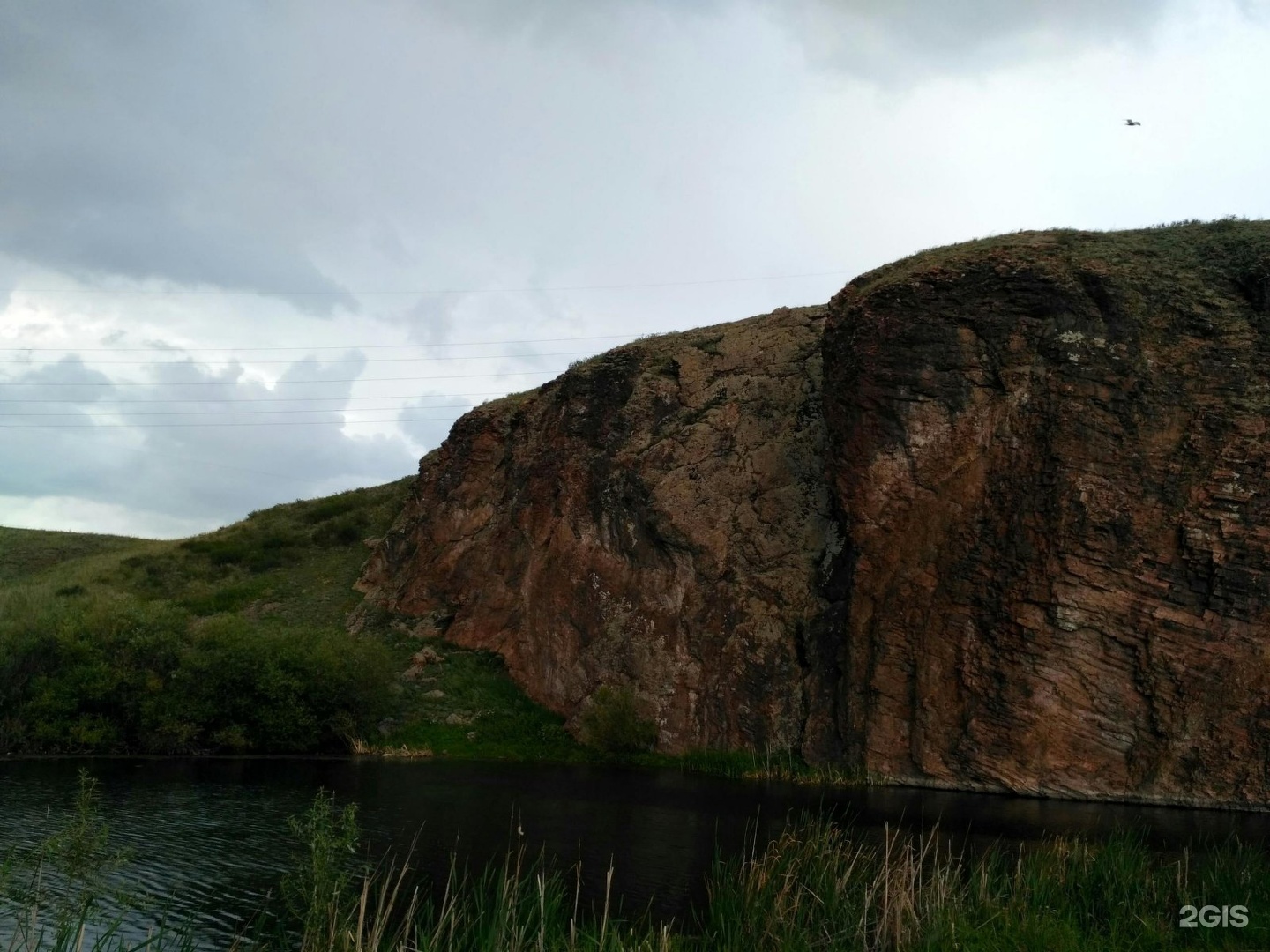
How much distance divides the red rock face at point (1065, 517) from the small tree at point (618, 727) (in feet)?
25.7

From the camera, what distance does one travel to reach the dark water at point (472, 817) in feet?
55.2

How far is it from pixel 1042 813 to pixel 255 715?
26082 millimetres

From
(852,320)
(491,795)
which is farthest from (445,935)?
(852,320)

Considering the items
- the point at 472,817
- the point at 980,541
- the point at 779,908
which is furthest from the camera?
the point at 980,541

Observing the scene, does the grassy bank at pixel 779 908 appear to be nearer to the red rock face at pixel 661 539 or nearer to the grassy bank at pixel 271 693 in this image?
the grassy bank at pixel 271 693

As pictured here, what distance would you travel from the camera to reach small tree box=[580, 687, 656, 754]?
118 feet

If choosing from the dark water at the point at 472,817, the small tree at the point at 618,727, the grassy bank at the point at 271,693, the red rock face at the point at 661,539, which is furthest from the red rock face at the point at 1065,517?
the small tree at the point at 618,727

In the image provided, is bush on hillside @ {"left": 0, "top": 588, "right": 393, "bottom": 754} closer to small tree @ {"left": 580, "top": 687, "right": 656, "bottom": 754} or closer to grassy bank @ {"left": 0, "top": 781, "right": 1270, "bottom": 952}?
small tree @ {"left": 580, "top": 687, "right": 656, "bottom": 754}

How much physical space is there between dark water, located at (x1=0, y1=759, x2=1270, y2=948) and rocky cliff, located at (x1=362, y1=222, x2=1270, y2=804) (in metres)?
2.74

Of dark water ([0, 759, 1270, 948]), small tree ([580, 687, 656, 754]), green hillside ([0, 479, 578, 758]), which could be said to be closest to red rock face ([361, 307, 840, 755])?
small tree ([580, 687, 656, 754])

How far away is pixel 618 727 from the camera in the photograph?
118 ft

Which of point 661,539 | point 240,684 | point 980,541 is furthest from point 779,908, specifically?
point 240,684

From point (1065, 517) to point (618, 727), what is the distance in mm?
17003

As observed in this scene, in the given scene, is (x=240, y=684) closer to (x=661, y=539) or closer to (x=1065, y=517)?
(x=661, y=539)
